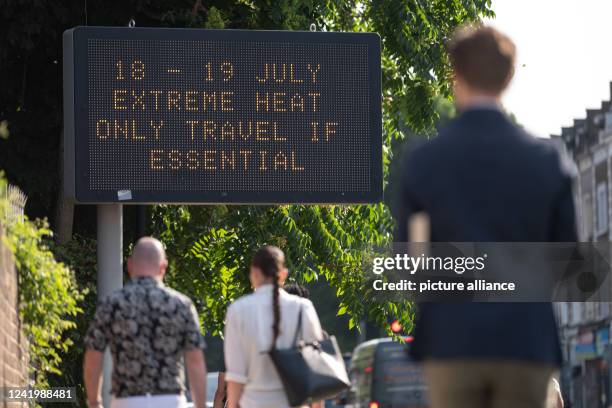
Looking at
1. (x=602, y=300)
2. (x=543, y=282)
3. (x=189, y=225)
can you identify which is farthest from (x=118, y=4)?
(x=602, y=300)

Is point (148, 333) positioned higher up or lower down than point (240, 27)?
lower down

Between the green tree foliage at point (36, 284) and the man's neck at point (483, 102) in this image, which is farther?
the green tree foliage at point (36, 284)

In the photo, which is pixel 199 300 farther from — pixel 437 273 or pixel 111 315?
pixel 111 315

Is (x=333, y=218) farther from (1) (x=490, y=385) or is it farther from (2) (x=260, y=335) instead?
(1) (x=490, y=385)

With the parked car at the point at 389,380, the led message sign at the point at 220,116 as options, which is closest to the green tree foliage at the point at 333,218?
the led message sign at the point at 220,116

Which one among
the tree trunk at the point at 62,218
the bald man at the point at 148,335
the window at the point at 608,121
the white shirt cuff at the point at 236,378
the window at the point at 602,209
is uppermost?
the window at the point at 608,121

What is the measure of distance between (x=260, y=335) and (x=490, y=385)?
4144 mm

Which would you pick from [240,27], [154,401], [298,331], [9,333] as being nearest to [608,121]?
[240,27]

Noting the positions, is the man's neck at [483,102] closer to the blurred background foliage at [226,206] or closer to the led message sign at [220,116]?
the led message sign at [220,116]

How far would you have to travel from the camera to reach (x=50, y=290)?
11.9 m

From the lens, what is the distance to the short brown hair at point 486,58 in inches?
212

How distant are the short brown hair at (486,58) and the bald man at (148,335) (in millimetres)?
3490

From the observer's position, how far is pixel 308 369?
30.6ft

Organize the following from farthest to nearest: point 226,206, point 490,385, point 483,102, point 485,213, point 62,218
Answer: point 226,206 → point 62,218 → point 483,102 → point 485,213 → point 490,385
